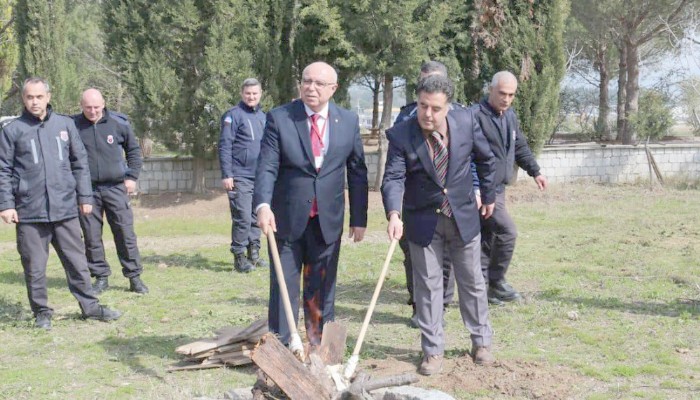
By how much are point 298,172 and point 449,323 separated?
84.3 inches

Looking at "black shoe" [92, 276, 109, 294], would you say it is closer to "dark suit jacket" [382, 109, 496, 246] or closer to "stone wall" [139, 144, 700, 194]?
"dark suit jacket" [382, 109, 496, 246]

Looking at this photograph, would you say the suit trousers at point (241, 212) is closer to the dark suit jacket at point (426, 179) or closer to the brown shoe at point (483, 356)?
the dark suit jacket at point (426, 179)

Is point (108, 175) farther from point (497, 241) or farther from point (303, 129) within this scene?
point (497, 241)

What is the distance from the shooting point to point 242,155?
920cm

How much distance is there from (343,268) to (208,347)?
13.2ft

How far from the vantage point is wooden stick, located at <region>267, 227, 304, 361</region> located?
16.2 feet

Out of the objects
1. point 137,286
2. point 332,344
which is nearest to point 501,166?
point 332,344

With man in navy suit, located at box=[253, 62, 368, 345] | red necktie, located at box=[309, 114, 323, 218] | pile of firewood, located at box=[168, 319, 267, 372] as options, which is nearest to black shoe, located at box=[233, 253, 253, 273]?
pile of firewood, located at box=[168, 319, 267, 372]

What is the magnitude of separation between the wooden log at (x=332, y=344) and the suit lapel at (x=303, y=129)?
43.1 inches

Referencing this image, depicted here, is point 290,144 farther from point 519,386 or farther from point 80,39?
point 80,39

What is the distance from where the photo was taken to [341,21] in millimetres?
16125

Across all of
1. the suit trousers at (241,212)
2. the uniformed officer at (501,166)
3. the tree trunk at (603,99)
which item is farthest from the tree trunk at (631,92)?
the uniformed officer at (501,166)

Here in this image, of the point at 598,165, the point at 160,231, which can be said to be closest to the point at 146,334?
the point at 160,231

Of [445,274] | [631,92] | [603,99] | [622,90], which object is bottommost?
[445,274]
